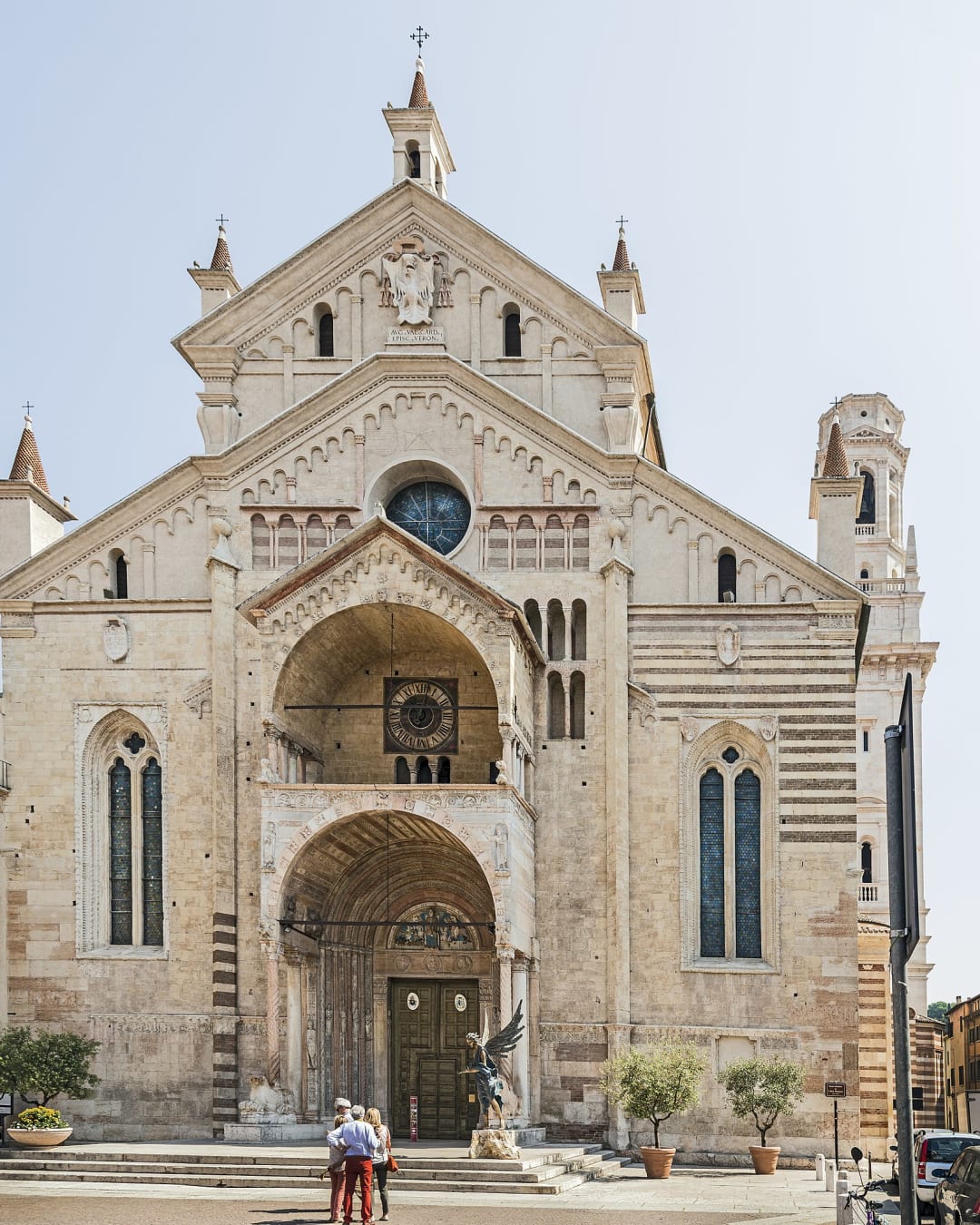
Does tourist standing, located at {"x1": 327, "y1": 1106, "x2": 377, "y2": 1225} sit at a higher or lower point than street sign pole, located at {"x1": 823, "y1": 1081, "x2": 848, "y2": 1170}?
higher

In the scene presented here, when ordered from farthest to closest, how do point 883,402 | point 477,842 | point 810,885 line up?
point 883,402
point 810,885
point 477,842

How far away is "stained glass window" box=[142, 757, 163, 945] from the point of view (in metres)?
31.9

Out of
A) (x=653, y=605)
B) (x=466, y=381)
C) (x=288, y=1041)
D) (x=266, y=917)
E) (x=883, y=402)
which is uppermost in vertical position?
(x=883, y=402)

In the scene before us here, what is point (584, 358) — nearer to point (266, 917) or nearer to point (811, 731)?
point (811, 731)

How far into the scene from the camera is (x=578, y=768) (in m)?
31.6

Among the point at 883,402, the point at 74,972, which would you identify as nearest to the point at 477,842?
the point at 74,972

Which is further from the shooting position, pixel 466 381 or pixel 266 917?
pixel 466 381

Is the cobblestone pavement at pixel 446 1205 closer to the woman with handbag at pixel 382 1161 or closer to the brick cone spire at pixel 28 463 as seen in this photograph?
the woman with handbag at pixel 382 1161

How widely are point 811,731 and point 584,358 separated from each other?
8.91m

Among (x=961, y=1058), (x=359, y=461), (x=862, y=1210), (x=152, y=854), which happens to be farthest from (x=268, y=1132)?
(x=961, y=1058)

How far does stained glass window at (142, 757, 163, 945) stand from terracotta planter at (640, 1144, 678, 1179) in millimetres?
10453

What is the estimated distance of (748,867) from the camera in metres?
31.4

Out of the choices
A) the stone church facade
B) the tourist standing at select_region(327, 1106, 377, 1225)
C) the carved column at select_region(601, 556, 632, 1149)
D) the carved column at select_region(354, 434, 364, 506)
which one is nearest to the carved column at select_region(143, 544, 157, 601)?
the stone church facade

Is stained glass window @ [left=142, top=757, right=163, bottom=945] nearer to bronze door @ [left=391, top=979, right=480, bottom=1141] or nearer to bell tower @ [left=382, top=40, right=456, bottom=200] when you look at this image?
bronze door @ [left=391, top=979, right=480, bottom=1141]
